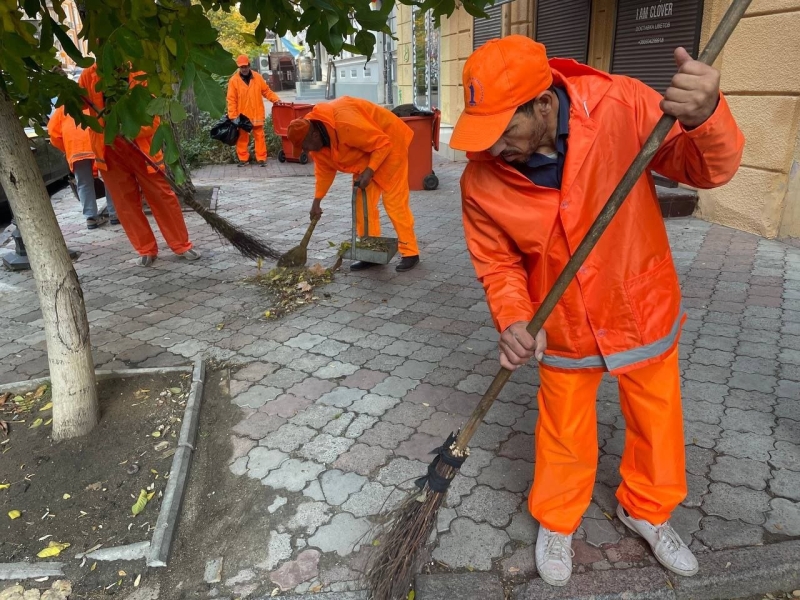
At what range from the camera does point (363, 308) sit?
4.84 meters

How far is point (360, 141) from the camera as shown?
16.6 feet

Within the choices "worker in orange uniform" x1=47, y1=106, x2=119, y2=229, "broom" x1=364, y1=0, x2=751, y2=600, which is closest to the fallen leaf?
"broom" x1=364, y1=0, x2=751, y2=600

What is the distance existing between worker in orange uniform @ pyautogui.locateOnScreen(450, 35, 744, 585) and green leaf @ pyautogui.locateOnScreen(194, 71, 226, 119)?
2.47 feet

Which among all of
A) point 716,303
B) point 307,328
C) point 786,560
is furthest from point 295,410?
point 716,303

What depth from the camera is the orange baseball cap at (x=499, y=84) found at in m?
1.78

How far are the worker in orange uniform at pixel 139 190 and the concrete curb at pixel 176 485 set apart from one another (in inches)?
111

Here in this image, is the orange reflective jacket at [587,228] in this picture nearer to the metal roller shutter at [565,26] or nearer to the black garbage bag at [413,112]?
the black garbage bag at [413,112]

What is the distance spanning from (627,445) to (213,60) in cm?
195

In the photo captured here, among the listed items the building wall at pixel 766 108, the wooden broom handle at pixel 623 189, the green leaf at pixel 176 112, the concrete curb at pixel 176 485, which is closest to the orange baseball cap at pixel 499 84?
the wooden broom handle at pixel 623 189

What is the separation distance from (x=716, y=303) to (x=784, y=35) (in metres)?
2.71

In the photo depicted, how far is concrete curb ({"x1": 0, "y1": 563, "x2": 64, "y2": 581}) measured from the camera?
2.39 meters

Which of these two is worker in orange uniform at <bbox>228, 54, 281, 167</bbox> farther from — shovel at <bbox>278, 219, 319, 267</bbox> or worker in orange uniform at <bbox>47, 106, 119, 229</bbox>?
shovel at <bbox>278, 219, 319, 267</bbox>

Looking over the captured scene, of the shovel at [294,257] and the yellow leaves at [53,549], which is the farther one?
the shovel at [294,257]

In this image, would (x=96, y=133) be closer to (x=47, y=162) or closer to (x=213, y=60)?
(x=213, y=60)
